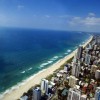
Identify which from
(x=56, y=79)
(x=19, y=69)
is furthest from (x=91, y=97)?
(x=19, y=69)

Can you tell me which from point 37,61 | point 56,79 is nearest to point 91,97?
point 56,79

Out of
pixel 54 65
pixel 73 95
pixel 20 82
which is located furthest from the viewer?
pixel 54 65

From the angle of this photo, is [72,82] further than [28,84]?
Yes

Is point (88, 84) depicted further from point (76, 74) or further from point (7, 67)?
point (7, 67)

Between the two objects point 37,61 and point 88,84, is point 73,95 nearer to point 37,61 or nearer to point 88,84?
point 88,84

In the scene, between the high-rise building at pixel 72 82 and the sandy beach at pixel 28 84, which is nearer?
the sandy beach at pixel 28 84

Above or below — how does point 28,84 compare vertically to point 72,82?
below

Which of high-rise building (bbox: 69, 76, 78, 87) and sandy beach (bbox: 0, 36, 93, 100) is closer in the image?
sandy beach (bbox: 0, 36, 93, 100)

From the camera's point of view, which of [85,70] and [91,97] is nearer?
[91,97]

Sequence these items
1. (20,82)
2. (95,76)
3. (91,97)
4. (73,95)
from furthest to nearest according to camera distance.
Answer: (95,76) → (20,82) → (91,97) → (73,95)
